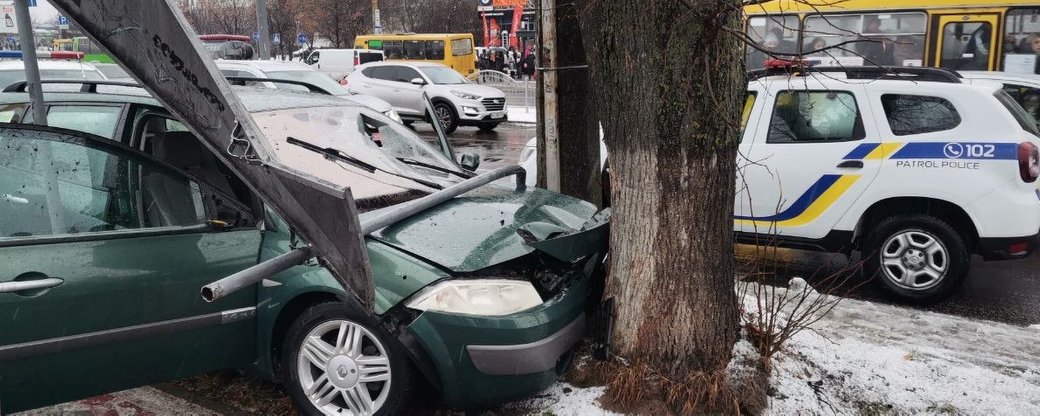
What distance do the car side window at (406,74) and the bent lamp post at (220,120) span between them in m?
17.3

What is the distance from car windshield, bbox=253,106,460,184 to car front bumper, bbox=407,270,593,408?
1321 millimetres

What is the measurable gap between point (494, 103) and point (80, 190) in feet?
51.0

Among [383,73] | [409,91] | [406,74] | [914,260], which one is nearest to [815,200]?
[914,260]

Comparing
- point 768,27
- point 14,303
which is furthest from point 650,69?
point 768,27

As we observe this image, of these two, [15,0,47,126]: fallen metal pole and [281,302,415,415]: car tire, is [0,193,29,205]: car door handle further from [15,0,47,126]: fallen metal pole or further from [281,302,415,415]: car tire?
[281,302,415,415]: car tire

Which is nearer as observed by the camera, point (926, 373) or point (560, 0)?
point (926, 373)

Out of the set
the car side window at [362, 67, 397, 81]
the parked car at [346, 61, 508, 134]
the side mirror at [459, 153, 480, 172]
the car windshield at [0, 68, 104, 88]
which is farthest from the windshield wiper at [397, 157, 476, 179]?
the car side window at [362, 67, 397, 81]

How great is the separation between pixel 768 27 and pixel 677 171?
10116 millimetres

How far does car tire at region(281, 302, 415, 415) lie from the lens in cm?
333

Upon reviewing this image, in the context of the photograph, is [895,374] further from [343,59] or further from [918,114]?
[343,59]

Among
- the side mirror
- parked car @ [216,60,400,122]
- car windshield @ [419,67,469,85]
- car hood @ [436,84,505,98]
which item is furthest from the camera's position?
car windshield @ [419,67,469,85]

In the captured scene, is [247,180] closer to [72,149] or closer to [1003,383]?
[72,149]

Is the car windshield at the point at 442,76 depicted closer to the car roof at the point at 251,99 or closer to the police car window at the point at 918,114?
the police car window at the point at 918,114

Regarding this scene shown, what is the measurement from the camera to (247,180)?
2.61 m
